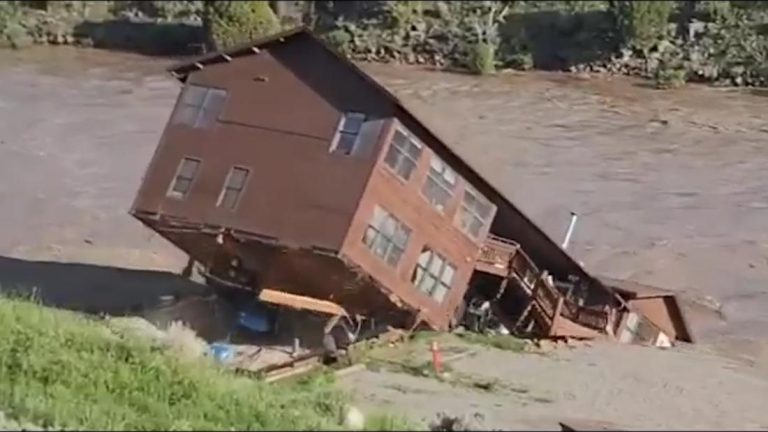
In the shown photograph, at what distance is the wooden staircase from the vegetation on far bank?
820 inches

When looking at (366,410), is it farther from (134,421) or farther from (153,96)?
(153,96)

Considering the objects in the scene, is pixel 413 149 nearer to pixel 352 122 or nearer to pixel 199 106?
pixel 352 122

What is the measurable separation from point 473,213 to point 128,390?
678 cm

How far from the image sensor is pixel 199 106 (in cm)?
2402

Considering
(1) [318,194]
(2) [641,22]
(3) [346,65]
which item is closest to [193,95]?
(3) [346,65]

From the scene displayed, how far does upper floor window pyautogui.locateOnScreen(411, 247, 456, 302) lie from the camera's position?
23703mm

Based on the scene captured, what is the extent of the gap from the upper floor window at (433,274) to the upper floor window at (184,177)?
3.09 m

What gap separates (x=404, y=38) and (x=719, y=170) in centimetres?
1516

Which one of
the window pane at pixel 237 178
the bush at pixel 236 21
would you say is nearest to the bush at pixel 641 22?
the bush at pixel 236 21

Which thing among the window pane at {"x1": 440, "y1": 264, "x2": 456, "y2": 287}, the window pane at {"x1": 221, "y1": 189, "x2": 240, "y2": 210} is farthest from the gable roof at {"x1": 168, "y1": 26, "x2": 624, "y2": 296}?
the window pane at {"x1": 221, "y1": 189, "x2": 240, "y2": 210}

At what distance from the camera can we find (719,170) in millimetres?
36750

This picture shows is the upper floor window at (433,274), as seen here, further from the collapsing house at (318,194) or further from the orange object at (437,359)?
the orange object at (437,359)

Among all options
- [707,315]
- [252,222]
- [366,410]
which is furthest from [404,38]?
[366,410]

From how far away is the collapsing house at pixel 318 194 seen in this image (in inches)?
898
